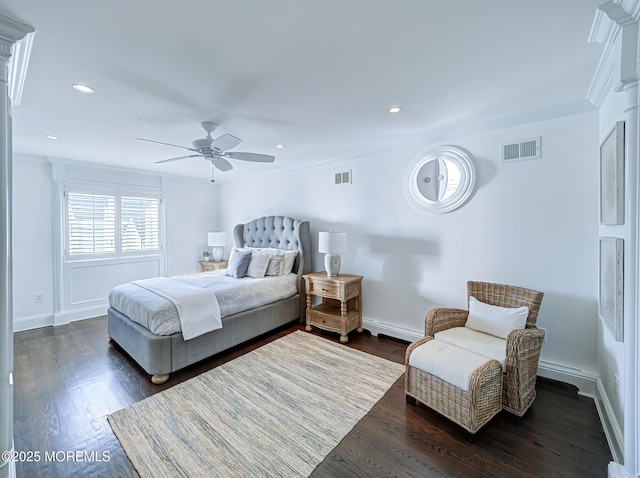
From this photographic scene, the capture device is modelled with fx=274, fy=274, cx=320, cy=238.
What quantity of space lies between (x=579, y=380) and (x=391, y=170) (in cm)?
274

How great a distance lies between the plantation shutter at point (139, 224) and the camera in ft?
15.6

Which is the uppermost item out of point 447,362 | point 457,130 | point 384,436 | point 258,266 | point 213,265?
point 457,130

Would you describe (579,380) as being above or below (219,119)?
below

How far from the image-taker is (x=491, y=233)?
2.80m

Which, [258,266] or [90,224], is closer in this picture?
[258,266]

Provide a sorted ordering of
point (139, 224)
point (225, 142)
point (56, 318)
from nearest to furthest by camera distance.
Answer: point (225, 142) < point (56, 318) < point (139, 224)

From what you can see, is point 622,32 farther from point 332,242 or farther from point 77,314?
point 77,314

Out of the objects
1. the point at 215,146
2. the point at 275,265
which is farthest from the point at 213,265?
the point at 215,146

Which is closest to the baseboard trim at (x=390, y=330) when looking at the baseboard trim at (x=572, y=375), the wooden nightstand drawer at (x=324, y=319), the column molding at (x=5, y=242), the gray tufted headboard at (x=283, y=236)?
the wooden nightstand drawer at (x=324, y=319)

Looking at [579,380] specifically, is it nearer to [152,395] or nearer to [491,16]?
[491,16]

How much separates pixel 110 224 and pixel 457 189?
5.28 metres

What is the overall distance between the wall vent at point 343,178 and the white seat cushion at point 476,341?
7.63ft

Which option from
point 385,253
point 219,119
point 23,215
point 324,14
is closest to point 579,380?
point 385,253

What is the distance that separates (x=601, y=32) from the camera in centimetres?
146
